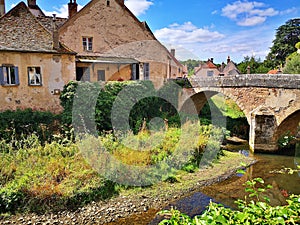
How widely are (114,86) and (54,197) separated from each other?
7529 millimetres

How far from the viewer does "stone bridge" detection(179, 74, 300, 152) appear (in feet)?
37.8

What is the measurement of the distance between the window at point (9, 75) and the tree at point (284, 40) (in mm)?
34527

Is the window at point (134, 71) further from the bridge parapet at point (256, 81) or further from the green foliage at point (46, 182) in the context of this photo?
the green foliage at point (46, 182)

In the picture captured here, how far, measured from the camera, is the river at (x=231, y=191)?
6883mm

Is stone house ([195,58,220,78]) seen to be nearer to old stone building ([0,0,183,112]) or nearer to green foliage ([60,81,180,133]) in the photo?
old stone building ([0,0,183,112])

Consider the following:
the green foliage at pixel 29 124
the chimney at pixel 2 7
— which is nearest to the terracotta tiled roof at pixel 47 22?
the chimney at pixel 2 7

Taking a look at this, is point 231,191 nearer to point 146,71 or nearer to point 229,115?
point 229,115

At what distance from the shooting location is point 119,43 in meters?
17.2

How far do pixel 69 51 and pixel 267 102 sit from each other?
10312 mm

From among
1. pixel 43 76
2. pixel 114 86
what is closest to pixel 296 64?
pixel 114 86

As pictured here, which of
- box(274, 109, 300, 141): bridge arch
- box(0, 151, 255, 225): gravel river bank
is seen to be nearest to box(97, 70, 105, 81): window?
box(0, 151, 255, 225): gravel river bank

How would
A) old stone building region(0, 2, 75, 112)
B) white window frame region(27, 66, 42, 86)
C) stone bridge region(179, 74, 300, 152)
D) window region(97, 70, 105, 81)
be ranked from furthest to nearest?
window region(97, 70, 105, 81)
white window frame region(27, 66, 42, 86)
old stone building region(0, 2, 75, 112)
stone bridge region(179, 74, 300, 152)

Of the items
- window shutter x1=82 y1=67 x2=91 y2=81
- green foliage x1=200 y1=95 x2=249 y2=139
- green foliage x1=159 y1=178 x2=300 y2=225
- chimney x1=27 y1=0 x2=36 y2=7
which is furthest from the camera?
chimney x1=27 y1=0 x2=36 y2=7

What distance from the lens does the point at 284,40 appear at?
36.5 metres
